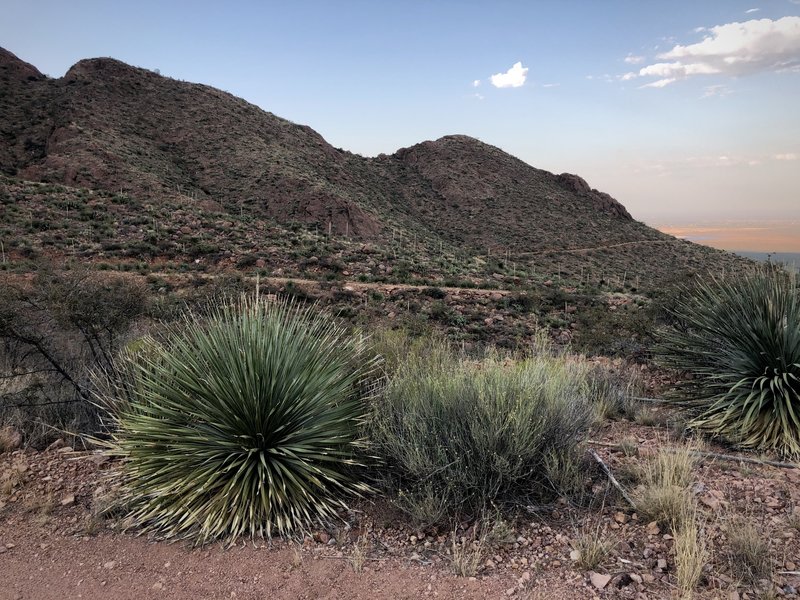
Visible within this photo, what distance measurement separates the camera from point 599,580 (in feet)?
10.0

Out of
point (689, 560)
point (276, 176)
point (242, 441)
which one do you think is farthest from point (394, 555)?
point (276, 176)

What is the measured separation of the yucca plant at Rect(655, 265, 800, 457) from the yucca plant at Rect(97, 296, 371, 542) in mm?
4010

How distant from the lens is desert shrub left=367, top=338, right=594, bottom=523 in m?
3.85

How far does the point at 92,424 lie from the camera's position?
542 cm

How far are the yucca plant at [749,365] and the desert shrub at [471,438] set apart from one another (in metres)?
1.89

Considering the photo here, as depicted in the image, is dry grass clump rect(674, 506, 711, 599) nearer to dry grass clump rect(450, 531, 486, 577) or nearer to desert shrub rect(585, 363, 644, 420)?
dry grass clump rect(450, 531, 486, 577)

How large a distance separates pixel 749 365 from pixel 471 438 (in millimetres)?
3632

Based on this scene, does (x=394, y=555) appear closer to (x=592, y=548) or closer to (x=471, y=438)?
(x=471, y=438)

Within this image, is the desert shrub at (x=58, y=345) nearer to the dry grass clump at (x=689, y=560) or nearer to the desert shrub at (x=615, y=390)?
the dry grass clump at (x=689, y=560)

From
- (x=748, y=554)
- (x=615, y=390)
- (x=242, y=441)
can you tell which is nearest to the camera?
(x=748, y=554)

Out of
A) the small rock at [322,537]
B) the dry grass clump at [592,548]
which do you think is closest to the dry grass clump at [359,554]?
the small rock at [322,537]

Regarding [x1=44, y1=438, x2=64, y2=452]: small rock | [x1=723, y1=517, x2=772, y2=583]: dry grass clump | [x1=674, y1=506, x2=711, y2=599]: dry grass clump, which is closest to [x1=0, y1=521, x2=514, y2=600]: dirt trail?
[x1=674, y1=506, x2=711, y2=599]: dry grass clump

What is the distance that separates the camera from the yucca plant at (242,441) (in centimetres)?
372

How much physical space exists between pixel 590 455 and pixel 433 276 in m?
22.3
